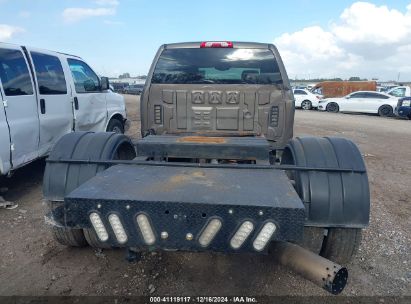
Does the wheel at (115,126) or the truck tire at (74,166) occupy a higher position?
the truck tire at (74,166)

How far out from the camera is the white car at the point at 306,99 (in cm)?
2461

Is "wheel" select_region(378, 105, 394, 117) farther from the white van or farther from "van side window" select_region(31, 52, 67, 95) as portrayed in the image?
"van side window" select_region(31, 52, 67, 95)

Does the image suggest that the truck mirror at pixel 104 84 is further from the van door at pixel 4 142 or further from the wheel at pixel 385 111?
the wheel at pixel 385 111

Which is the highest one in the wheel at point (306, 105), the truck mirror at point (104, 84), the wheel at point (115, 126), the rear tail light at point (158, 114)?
the truck mirror at point (104, 84)

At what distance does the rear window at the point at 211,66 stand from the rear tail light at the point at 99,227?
2.69 m

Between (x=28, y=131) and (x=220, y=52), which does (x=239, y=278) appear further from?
(x=28, y=131)

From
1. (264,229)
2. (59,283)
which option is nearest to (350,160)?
(264,229)

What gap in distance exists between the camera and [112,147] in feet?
10.1

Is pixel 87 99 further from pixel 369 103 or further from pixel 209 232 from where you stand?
pixel 369 103

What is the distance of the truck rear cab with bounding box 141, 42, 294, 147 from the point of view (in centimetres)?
415

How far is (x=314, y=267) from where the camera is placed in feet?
6.26

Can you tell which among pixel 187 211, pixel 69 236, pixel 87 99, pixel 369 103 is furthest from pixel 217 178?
pixel 369 103

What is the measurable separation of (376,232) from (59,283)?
351cm

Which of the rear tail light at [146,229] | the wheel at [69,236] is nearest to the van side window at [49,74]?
the wheel at [69,236]
